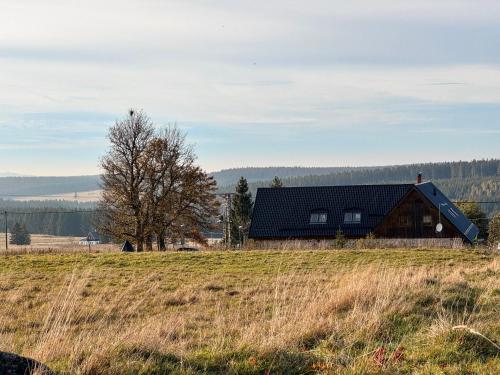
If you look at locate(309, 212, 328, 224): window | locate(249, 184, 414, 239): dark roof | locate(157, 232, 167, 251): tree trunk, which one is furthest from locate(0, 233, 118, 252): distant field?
locate(309, 212, 328, 224): window

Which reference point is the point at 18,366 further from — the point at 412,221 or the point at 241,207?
the point at 241,207

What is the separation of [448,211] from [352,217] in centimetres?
857

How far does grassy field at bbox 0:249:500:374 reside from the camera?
22.9 ft

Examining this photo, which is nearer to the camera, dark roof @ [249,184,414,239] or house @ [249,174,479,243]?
house @ [249,174,479,243]

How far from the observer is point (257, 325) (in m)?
9.12

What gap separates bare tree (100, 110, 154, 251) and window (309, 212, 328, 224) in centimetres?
1452

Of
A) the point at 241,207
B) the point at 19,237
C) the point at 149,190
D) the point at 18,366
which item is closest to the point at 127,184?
the point at 149,190

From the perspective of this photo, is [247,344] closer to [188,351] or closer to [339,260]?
[188,351]

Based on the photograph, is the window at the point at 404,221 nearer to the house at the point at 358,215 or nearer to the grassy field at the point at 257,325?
the house at the point at 358,215

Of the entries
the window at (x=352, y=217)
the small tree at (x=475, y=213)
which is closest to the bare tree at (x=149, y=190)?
the window at (x=352, y=217)

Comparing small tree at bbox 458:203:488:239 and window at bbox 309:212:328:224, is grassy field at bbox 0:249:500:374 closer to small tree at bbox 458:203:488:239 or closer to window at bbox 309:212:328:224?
window at bbox 309:212:328:224

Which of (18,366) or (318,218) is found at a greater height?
(318,218)

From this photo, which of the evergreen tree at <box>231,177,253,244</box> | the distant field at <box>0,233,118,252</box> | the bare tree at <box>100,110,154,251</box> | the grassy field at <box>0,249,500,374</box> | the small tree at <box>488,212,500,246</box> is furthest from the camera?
the small tree at <box>488,212,500,246</box>

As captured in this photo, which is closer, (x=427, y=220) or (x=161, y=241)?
(x=161, y=241)
